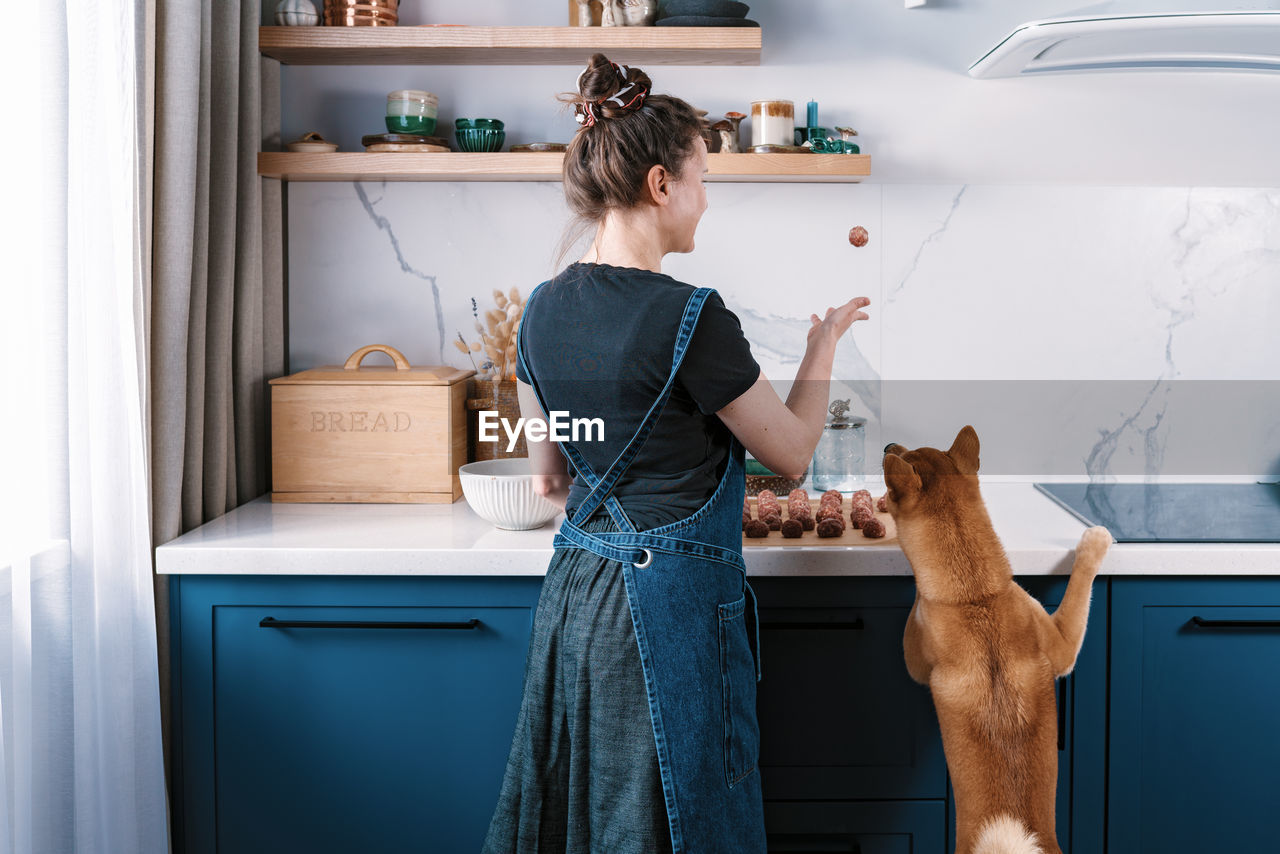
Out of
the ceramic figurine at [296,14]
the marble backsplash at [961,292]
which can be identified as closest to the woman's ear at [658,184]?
the marble backsplash at [961,292]

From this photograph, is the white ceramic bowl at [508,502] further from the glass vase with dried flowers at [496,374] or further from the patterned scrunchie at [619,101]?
the patterned scrunchie at [619,101]

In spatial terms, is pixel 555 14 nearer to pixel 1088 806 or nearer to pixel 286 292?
pixel 286 292

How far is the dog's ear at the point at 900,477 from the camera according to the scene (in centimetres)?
148

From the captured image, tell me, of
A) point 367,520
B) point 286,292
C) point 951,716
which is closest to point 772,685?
point 951,716

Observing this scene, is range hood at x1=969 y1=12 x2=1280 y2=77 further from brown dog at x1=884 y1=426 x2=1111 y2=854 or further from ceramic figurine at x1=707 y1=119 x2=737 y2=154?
brown dog at x1=884 y1=426 x2=1111 y2=854

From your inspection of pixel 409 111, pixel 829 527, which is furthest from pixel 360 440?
pixel 829 527

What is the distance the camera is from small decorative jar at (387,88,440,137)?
2.07 meters

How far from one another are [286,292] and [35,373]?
90 centimetres

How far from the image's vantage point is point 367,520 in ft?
6.09

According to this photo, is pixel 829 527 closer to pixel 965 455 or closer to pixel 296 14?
pixel 965 455

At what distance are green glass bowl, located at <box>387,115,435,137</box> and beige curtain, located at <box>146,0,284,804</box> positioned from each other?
0.26 m

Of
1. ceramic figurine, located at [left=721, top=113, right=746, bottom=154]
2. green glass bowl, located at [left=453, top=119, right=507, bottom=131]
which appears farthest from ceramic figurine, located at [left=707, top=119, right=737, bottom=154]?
green glass bowl, located at [left=453, top=119, right=507, bottom=131]

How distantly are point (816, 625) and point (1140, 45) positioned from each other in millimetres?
1192

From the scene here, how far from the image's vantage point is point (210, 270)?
191cm
